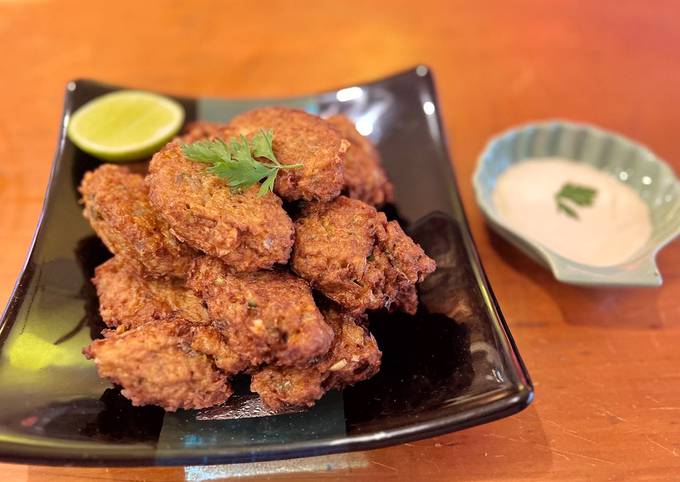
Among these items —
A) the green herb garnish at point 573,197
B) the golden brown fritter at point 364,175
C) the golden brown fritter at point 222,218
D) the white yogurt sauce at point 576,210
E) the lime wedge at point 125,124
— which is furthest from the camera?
the green herb garnish at point 573,197

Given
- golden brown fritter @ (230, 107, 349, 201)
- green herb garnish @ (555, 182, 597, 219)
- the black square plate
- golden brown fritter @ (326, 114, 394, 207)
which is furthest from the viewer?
green herb garnish @ (555, 182, 597, 219)

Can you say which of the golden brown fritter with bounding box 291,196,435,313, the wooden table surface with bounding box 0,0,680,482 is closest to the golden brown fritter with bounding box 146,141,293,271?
the golden brown fritter with bounding box 291,196,435,313

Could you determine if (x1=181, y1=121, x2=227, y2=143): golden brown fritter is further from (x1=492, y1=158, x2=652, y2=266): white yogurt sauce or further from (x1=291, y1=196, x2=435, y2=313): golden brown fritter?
(x1=492, y1=158, x2=652, y2=266): white yogurt sauce

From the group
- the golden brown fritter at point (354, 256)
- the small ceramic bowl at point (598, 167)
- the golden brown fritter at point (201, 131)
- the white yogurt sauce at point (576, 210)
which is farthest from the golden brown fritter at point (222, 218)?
the white yogurt sauce at point (576, 210)

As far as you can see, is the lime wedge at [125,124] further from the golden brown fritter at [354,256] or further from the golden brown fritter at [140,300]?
the golden brown fritter at [354,256]

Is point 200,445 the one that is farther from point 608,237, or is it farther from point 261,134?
point 608,237

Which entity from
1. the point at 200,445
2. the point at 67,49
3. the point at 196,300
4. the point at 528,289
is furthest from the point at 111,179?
the point at 67,49
